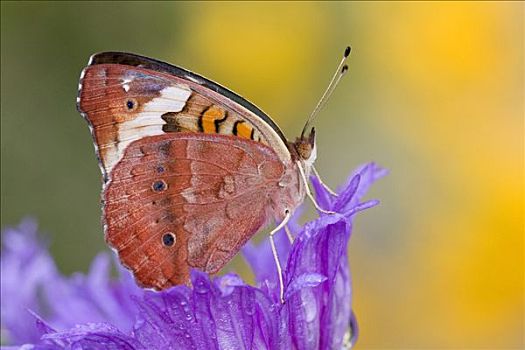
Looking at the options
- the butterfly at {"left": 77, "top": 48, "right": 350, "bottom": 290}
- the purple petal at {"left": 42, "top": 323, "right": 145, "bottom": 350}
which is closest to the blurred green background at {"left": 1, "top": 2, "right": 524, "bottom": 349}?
the butterfly at {"left": 77, "top": 48, "right": 350, "bottom": 290}

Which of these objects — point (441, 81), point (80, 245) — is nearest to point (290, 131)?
point (441, 81)

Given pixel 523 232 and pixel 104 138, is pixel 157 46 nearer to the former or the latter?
pixel 523 232

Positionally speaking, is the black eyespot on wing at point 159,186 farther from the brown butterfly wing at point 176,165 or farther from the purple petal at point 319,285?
the purple petal at point 319,285

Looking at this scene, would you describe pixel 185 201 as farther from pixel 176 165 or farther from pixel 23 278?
pixel 23 278

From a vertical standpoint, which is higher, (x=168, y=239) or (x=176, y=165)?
(x=176, y=165)

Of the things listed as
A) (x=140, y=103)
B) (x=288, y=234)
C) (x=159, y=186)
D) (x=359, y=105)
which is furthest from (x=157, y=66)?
(x=359, y=105)

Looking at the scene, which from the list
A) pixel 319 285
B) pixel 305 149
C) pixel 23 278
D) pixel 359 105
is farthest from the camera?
pixel 359 105
